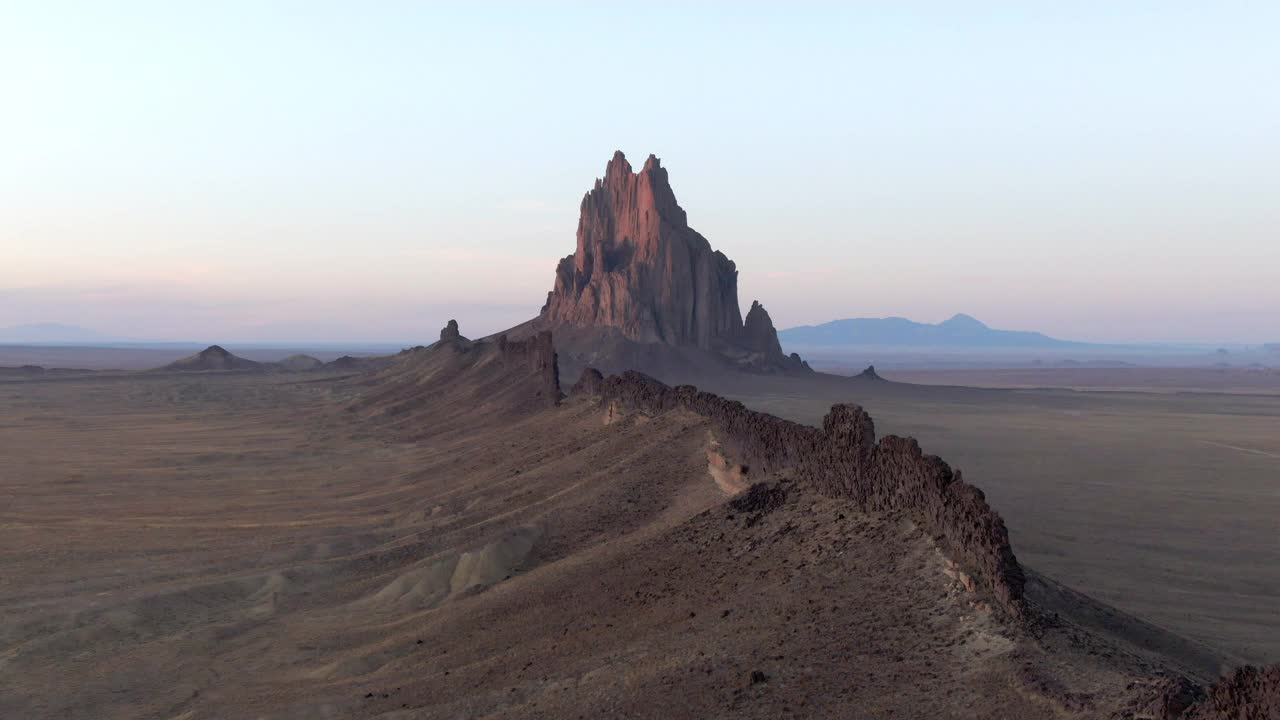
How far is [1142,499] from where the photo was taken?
3338cm

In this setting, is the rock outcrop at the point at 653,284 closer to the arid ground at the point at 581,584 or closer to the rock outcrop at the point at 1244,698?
the arid ground at the point at 581,584

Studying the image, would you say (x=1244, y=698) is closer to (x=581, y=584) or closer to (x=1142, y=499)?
(x=581, y=584)

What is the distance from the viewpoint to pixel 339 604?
22.4m

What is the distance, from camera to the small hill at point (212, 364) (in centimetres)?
13868

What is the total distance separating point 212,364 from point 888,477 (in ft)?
463

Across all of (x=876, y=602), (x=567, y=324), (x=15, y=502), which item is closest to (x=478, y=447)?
(x=15, y=502)

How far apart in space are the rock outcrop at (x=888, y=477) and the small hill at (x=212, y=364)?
127521 millimetres

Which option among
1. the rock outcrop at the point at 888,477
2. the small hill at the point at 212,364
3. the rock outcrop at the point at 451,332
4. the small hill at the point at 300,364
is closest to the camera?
the rock outcrop at the point at 888,477

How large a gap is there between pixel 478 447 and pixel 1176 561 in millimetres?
26615

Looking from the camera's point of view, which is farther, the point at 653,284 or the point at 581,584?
the point at 653,284

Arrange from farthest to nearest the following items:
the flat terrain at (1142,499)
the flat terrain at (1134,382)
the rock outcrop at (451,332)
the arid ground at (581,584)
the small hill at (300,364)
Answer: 1. the small hill at (300,364)
2. the flat terrain at (1134,382)
3. the rock outcrop at (451,332)
4. the flat terrain at (1142,499)
5. the arid ground at (581,584)

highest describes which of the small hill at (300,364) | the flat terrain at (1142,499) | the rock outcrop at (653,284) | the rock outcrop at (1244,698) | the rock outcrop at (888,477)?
the rock outcrop at (653,284)

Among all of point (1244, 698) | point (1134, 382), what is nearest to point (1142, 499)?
point (1244, 698)

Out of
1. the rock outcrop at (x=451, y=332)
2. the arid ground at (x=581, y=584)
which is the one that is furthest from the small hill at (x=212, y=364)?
the arid ground at (x=581, y=584)
